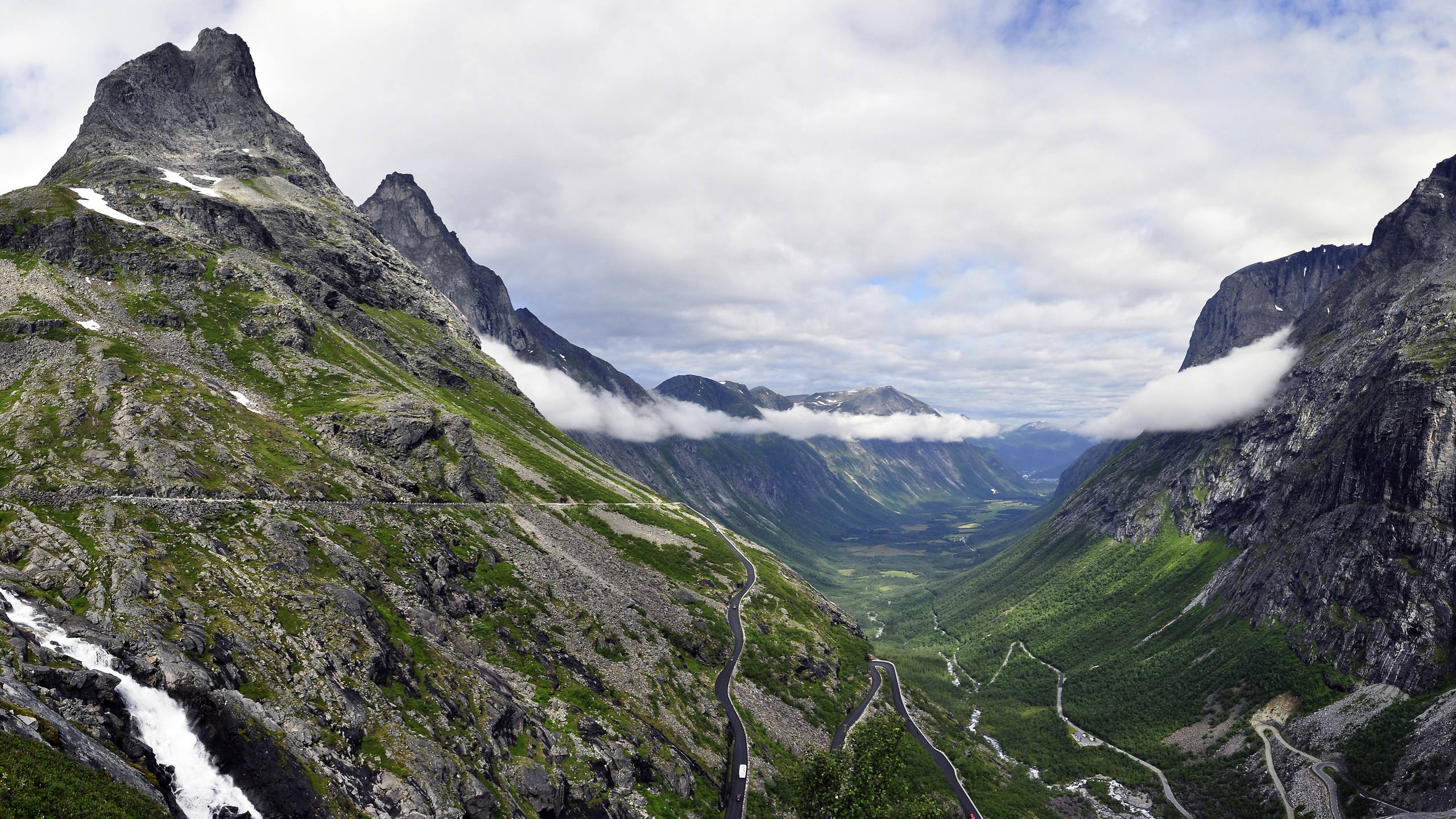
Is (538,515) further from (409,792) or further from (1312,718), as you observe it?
(1312,718)

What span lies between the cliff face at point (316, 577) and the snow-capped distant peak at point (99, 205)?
190cm

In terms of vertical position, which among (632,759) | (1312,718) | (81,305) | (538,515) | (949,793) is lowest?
(949,793)

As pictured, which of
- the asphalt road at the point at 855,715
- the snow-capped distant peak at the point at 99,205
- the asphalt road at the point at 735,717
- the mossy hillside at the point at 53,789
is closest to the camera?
the mossy hillside at the point at 53,789

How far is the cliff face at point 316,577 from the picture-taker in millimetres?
48969

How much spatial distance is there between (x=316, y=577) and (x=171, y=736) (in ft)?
106

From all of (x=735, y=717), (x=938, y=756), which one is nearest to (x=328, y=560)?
(x=735, y=717)

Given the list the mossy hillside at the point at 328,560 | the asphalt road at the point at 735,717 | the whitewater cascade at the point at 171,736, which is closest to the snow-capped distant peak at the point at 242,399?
the mossy hillside at the point at 328,560

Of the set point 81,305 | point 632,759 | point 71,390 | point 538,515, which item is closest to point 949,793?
point 632,759

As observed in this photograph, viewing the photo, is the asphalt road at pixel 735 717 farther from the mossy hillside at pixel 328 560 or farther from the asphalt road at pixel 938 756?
the asphalt road at pixel 938 756

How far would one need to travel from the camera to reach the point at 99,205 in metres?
170

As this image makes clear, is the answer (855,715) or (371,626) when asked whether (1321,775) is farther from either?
(371,626)

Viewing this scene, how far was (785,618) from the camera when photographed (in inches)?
5979

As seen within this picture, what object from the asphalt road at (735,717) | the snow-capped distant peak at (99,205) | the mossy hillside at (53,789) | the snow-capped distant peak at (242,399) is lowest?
the asphalt road at (735,717)

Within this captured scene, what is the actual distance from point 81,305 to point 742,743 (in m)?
156
